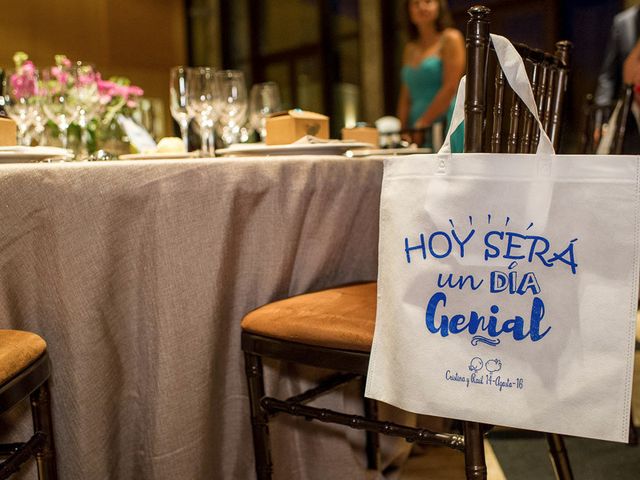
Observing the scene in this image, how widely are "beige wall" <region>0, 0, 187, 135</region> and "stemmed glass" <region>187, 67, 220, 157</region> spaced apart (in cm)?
495

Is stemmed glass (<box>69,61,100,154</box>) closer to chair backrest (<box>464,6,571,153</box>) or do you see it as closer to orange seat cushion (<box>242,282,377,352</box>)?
orange seat cushion (<box>242,282,377,352</box>)

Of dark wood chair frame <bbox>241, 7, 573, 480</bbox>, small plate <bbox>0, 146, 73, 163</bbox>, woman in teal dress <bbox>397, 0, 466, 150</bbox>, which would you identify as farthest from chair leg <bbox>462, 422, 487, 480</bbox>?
woman in teal dress <bbox>397, 0, 466, 150</bbox>

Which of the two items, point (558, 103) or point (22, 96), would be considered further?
point (22, 96)

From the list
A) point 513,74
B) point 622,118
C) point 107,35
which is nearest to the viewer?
point 513,74

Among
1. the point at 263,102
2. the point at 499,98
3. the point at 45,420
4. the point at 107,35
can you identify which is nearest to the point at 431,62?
the point at 263,102

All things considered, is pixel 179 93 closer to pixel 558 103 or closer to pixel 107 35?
pixel 558 103

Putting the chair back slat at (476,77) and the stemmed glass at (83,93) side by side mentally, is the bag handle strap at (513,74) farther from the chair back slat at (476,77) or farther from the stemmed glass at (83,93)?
the stemmed glass at (83,93)

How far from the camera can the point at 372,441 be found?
1.50 metres

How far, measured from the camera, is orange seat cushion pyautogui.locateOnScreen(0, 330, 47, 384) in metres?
0.83

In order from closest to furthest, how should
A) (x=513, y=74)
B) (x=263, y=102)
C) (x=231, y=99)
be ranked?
(x=513, y=74)
(x=231, y=99)
(x=263, y=102)

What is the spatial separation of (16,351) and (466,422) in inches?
22.7

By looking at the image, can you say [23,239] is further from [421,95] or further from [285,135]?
[421,95]

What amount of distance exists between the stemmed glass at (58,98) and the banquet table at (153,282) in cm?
50

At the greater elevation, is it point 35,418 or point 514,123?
point 514,123
